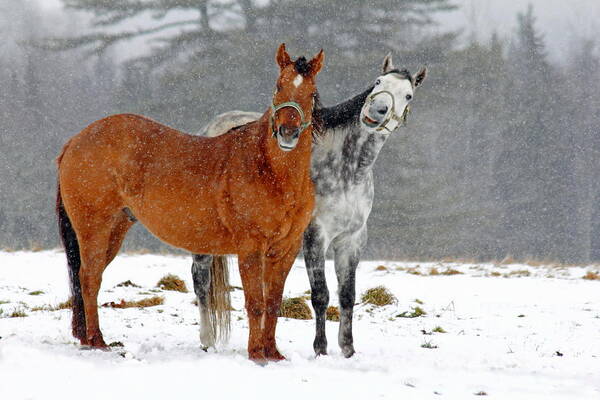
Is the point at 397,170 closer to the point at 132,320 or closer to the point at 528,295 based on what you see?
the point at 528,295

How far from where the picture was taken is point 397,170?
21.0m

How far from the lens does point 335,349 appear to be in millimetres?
5543

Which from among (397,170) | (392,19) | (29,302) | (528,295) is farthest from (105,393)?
(392,19)

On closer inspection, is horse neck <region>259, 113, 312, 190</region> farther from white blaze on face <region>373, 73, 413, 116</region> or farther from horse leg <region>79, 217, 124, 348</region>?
horse leg <region>79, 217, 124, 348</region>

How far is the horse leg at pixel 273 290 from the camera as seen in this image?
4.61 m

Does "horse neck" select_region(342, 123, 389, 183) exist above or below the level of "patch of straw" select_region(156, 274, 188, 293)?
above

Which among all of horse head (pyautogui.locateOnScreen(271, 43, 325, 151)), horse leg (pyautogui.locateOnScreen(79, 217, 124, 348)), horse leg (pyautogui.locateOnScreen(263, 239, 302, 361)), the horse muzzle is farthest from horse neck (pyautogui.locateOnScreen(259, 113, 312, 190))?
horse leg (pyautogui.locateOnScreen(79, 217, 124, 348))

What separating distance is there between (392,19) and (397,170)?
503 centimetres

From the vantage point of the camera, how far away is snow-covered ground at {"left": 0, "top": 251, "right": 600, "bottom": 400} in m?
3.71

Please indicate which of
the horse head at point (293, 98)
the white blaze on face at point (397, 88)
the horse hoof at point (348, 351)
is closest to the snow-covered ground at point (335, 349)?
the horse hoof at point (348, 351)

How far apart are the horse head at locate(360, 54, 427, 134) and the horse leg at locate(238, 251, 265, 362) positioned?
1.39 m

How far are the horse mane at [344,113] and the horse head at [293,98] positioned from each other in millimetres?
840

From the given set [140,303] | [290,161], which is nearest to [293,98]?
[290,161]

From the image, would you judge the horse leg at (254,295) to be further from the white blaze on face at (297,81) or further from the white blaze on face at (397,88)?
the white blaze on face at (397,88)
